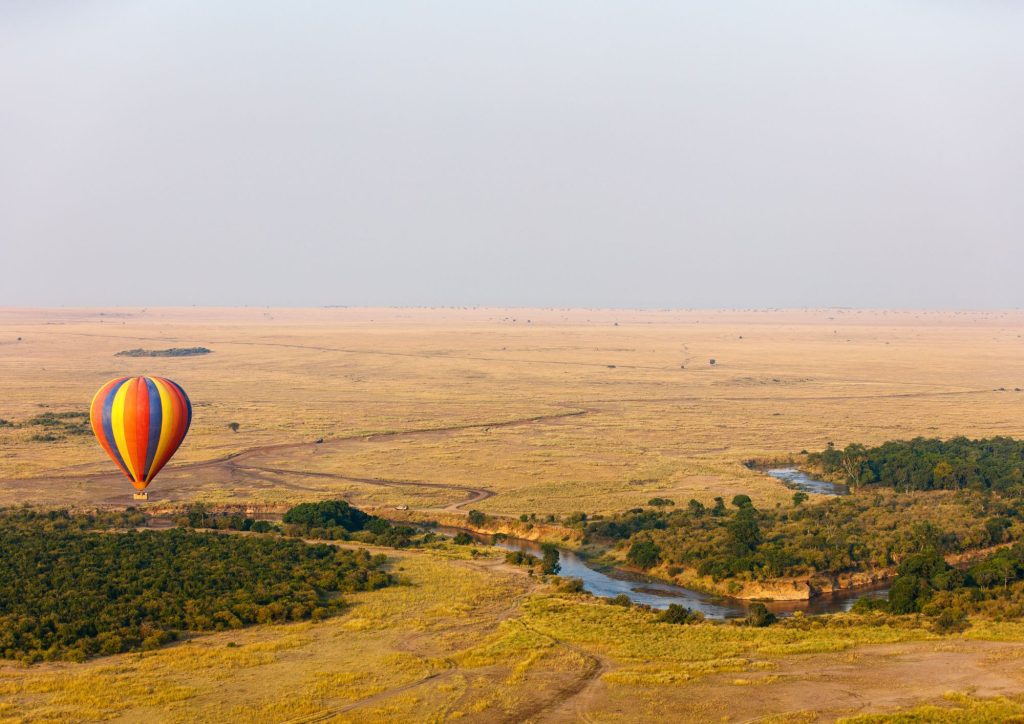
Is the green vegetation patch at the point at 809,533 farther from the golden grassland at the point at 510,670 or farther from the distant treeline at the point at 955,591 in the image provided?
the golden grassland at the point at 510,670

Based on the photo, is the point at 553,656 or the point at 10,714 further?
Answer: the point at 553,656

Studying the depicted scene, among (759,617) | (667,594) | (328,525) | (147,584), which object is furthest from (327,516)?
(759,617)

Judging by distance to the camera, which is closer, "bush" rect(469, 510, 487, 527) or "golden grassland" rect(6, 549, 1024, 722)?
"golden grassland" rect(6, 549, 1024, 722)

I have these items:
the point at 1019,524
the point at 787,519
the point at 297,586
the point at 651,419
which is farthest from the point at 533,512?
the point at 651,419

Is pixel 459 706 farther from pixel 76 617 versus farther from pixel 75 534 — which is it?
pixel 75 534

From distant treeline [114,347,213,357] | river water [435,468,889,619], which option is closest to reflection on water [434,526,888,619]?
river water [435,468,889,619]

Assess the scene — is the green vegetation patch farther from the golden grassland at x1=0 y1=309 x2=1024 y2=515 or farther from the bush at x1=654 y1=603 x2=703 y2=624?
the bush at x1=654 y1=603 x2=703 y2=624
